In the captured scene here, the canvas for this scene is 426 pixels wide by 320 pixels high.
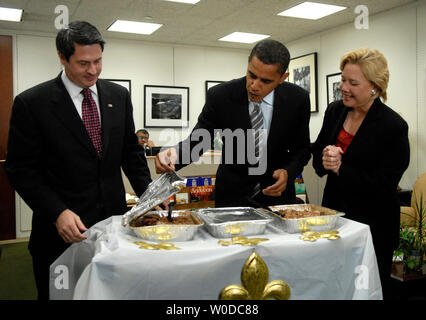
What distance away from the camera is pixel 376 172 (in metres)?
1.97

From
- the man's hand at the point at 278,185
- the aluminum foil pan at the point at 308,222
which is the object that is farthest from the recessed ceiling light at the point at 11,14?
the aluminum foil pan at the point at 308,222

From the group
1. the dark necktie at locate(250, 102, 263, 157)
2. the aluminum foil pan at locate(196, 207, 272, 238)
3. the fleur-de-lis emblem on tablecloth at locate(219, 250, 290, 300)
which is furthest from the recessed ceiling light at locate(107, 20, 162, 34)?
the fleur-de-lis emblem on tablecloth at locate(219, 250, 290, 300)

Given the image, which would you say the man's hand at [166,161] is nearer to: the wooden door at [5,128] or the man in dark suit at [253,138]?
the man in dark suit at [253,138]

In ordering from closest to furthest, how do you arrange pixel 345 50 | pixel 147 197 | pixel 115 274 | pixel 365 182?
pixel 115 274, pixel 147 197, pixel 365 182, pixel 345 50

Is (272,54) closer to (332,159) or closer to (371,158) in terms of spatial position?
(332,159)

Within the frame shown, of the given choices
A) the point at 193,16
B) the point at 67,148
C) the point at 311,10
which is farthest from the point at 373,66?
the point at 193,16

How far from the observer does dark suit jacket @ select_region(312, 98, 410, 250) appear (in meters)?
1.95

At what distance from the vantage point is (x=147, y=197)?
1540 millimetres

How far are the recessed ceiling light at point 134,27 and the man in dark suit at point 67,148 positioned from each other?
4.39m

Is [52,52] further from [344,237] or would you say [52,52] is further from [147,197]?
[344,237]

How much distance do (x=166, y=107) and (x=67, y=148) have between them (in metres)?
5.64

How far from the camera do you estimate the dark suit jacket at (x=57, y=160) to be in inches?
63.7
